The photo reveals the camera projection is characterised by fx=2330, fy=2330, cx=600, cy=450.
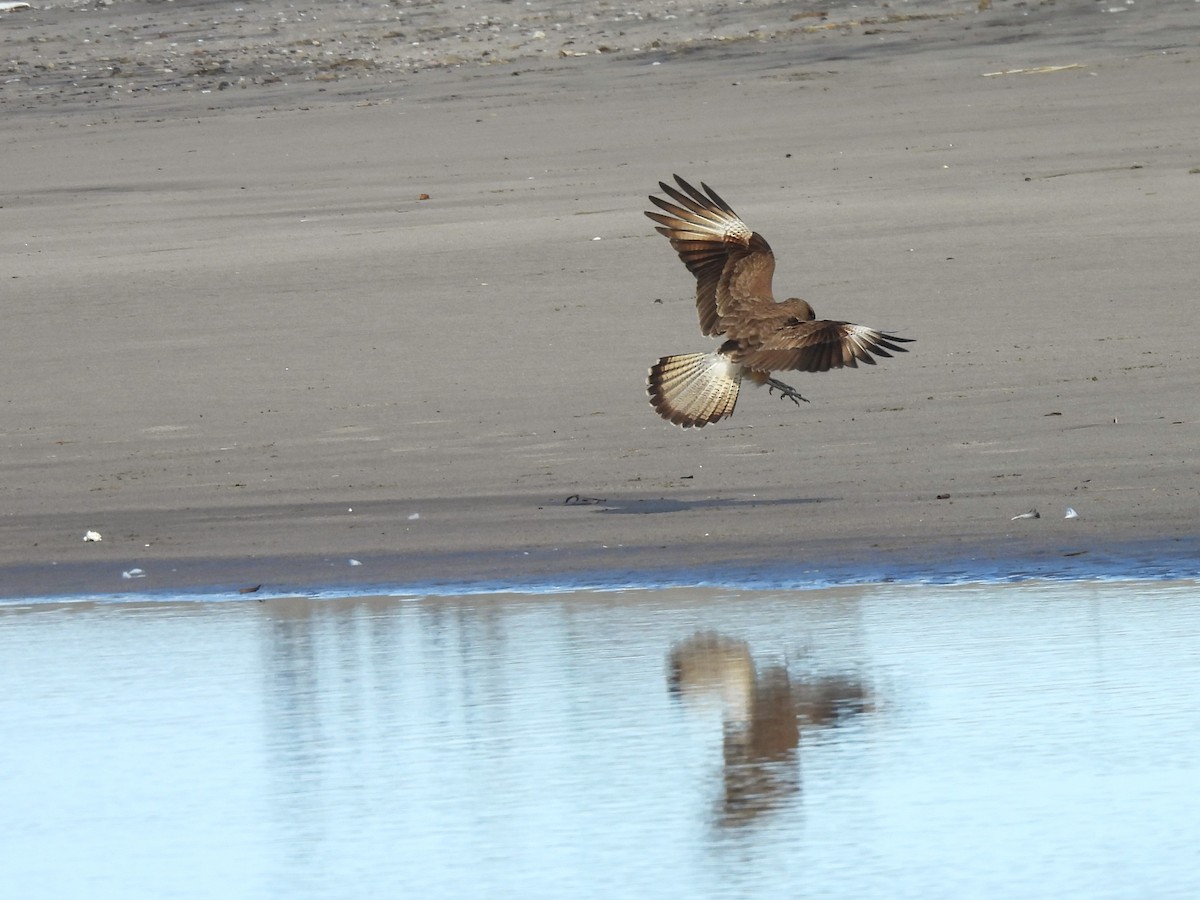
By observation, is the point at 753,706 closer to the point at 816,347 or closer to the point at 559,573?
the point at 559,573

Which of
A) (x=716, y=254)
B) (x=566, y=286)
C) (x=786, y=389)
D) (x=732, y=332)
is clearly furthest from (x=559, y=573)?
(x=566, y=286)

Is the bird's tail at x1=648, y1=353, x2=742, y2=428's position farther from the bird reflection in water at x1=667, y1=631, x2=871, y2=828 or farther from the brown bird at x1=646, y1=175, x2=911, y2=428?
the bird reflection in water at x1=667, y1=631, x2=871, y2=828

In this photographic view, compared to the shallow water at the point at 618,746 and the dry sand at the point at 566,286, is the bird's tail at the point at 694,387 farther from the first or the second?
the shallow water at the point at 618,746

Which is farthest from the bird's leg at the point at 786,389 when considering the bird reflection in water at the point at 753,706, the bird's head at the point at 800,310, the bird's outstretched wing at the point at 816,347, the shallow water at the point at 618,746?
the bird reflection in water at the point at 753,706

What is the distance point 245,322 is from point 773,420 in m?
3.21

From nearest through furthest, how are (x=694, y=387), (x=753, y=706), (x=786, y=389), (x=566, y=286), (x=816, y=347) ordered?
(x=753, y=706)
(x=816, y=347)
(x=694, y=387)
(x=786, y=389)
(x=566, y=286)

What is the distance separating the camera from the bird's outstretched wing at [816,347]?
8164 mm

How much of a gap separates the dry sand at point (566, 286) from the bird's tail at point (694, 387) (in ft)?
0.89

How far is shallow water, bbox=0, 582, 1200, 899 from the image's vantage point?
4.64m

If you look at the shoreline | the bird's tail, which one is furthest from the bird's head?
the shoreline

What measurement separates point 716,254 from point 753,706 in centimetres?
371

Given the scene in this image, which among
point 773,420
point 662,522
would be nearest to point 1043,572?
point 662,522

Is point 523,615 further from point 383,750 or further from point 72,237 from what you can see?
point 72,237

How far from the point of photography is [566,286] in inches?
460
